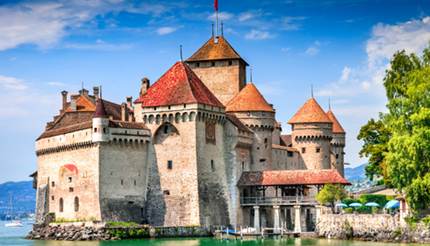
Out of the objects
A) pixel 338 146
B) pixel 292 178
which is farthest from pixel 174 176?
pixel 338 146

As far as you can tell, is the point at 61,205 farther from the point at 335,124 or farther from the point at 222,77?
the point at 335,124

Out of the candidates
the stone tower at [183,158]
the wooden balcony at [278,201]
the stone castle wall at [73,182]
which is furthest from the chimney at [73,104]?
the wooden balcony at [278,201]

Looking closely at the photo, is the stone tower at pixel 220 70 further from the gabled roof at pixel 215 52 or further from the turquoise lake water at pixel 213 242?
the turquoise lake water at pixel 213 242

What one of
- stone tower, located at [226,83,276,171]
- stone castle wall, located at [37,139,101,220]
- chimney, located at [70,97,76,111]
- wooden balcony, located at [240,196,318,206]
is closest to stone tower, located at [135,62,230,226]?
wooden balcony, located at [240,196,318,206]

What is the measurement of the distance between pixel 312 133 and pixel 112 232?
26.7 meters

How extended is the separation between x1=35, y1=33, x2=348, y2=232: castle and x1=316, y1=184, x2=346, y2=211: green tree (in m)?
1.80

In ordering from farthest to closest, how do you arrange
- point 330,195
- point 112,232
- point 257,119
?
point 257,119 < point 330,195 < point 112,232

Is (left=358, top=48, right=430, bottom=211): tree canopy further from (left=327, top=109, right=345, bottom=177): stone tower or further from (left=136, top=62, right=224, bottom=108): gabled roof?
(left=327, top=109, right=345, bottom=177): stone tower

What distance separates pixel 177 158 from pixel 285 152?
16.9 metres

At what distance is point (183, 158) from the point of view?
232ft

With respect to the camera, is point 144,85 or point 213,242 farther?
point 144,85

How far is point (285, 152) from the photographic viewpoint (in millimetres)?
84750

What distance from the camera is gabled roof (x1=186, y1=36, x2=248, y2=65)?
8588 cm

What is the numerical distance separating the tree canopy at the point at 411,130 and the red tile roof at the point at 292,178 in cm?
1080
